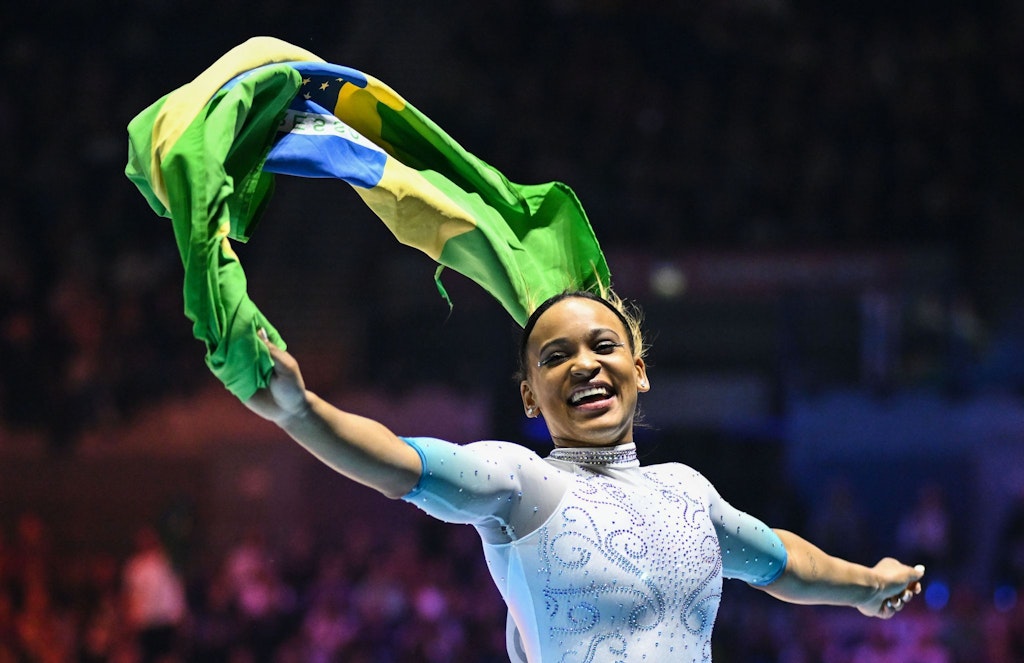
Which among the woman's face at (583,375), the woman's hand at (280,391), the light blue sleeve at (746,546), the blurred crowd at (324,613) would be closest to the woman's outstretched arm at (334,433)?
the woman's hand at (280,391)

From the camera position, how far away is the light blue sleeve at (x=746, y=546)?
6.85ft

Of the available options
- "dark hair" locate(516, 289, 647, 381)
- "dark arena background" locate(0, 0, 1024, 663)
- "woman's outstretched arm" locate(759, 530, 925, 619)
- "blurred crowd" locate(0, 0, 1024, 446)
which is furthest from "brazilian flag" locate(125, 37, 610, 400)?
"blurred crowd" locate(0, 0, 1024, 446)

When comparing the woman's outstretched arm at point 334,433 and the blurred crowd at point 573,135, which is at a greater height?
the woman's outstretched arm at point 334,433

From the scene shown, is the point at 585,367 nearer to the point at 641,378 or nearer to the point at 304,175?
the point at 641,378

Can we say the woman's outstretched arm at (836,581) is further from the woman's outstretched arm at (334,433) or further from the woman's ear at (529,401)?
the woman's outstretched arm at (334,433)

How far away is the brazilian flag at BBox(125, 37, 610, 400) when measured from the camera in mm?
1526

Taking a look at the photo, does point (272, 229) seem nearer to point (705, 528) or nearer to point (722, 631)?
point (722, 631)

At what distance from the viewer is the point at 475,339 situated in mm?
5336

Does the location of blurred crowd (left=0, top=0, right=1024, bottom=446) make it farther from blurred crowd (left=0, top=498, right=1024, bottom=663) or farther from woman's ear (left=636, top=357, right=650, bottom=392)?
woman's ear (left=636, top=357, right=650, bottom=392)

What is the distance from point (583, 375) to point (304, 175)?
1.88 ft

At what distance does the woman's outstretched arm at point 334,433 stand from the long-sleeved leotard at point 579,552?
→ 5 centimetres

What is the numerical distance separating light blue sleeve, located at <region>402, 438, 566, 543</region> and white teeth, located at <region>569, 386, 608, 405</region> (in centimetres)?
13

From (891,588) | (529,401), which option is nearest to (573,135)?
(891,588)

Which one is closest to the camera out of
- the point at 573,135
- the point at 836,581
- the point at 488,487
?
the point at 488,487
